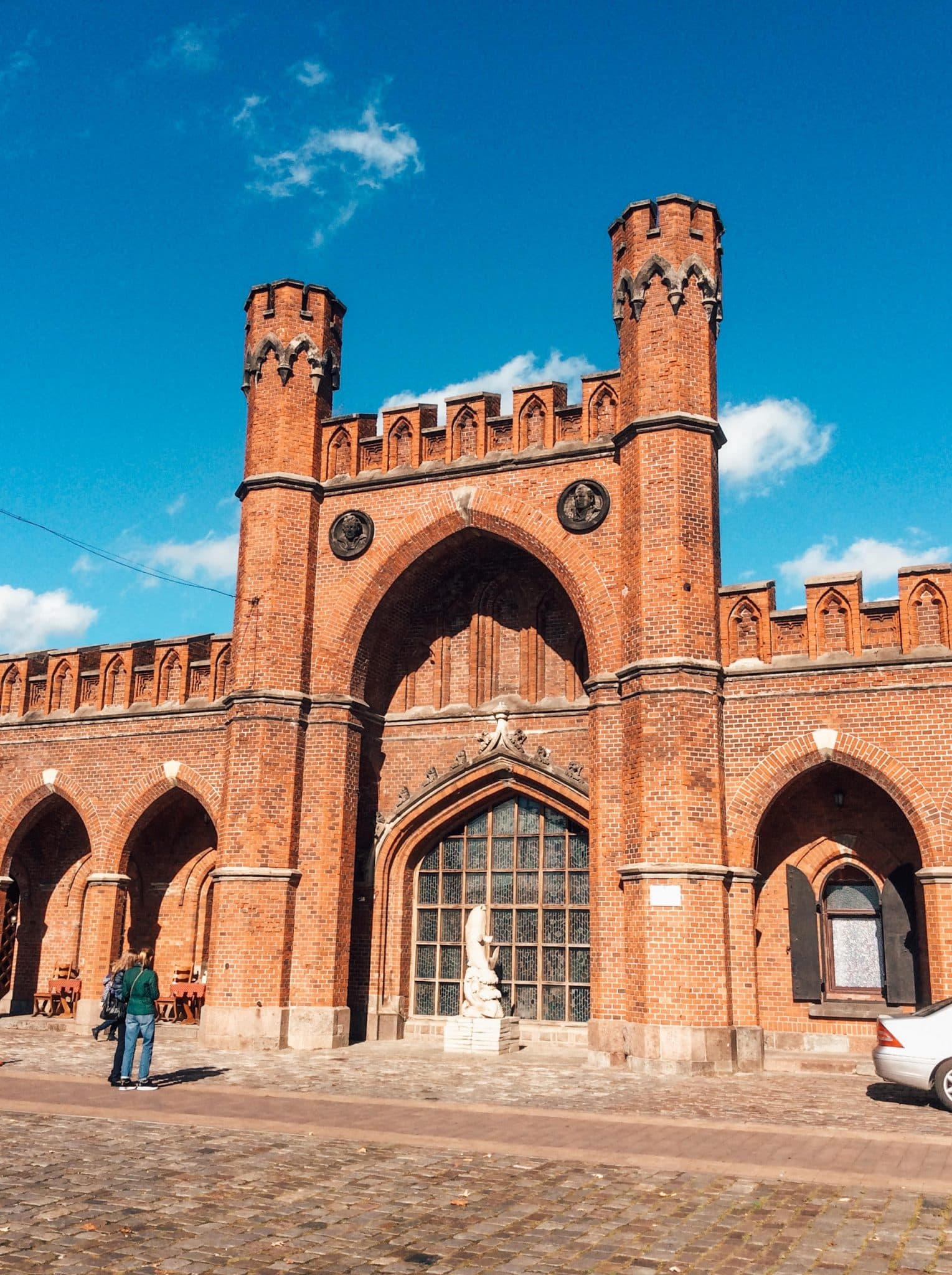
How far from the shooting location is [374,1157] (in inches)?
357

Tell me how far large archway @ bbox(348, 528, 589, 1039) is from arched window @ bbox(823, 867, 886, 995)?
439 centimetres

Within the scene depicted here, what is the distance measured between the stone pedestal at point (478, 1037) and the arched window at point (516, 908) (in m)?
0.89

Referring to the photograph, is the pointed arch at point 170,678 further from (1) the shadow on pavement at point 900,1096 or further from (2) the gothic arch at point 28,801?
(1) the shadow on pavement at point 900,1096

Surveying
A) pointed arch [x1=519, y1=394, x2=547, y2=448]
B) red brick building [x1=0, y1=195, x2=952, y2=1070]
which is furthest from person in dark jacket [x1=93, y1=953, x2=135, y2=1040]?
pointed arch [x1=519, y1=394, x2=547, y2=448]

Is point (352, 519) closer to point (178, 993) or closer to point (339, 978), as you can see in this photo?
point (339, 978)

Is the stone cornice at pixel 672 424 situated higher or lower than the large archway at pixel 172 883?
higher

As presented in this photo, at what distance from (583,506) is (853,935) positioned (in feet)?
24.0

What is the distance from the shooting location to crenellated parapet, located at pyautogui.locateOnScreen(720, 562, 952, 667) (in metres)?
15.8

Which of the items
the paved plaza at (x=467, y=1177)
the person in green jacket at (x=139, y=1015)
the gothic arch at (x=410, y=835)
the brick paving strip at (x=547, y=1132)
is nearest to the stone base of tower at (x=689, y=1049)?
the paved plaza at (x=467, y=1177)

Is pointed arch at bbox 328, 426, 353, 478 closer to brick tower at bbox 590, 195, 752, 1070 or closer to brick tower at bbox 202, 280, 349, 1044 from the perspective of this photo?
brick tower at bbox 202, 280, 349, 1044

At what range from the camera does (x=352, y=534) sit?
19.6 m

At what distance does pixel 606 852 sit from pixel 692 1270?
1066cm

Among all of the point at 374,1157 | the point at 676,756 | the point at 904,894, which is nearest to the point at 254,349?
the point at 676,756

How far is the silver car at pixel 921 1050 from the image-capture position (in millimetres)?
12219
